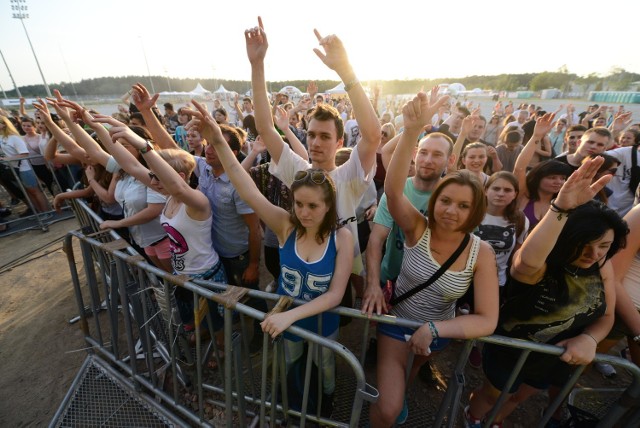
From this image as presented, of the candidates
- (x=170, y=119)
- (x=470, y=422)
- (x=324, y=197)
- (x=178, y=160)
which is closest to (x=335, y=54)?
(x=324, y=197)

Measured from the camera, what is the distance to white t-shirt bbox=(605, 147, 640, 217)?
13.4 ft

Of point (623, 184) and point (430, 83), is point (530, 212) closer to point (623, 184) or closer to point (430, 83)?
point (623, 184)

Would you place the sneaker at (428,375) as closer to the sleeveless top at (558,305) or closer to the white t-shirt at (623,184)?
the sleeveless top at (558,305)

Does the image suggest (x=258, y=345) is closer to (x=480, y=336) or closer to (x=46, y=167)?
(x=480, y=336)

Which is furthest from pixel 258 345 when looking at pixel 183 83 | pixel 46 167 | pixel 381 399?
pixel 183 83

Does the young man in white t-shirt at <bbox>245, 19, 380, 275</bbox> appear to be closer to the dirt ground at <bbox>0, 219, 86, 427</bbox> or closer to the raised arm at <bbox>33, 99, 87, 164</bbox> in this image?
the raised arm at <bbox>33, 99, 87, 164</bbox>

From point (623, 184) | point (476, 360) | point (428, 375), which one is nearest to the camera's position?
point (428, 375)

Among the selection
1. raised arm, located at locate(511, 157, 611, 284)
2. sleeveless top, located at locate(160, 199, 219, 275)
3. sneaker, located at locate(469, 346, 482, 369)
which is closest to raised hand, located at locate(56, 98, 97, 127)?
sleeveless top, located at locate(160, 199, 219, 275)

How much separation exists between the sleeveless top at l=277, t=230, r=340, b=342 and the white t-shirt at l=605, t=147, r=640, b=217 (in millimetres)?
4833

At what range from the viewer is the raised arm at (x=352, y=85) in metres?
2.14

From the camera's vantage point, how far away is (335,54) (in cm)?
218

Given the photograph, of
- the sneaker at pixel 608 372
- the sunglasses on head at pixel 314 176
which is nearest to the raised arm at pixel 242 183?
the sunglasses on head at pixel 314 176

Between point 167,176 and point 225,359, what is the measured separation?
4.88 ft

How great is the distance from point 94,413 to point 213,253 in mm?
1806
